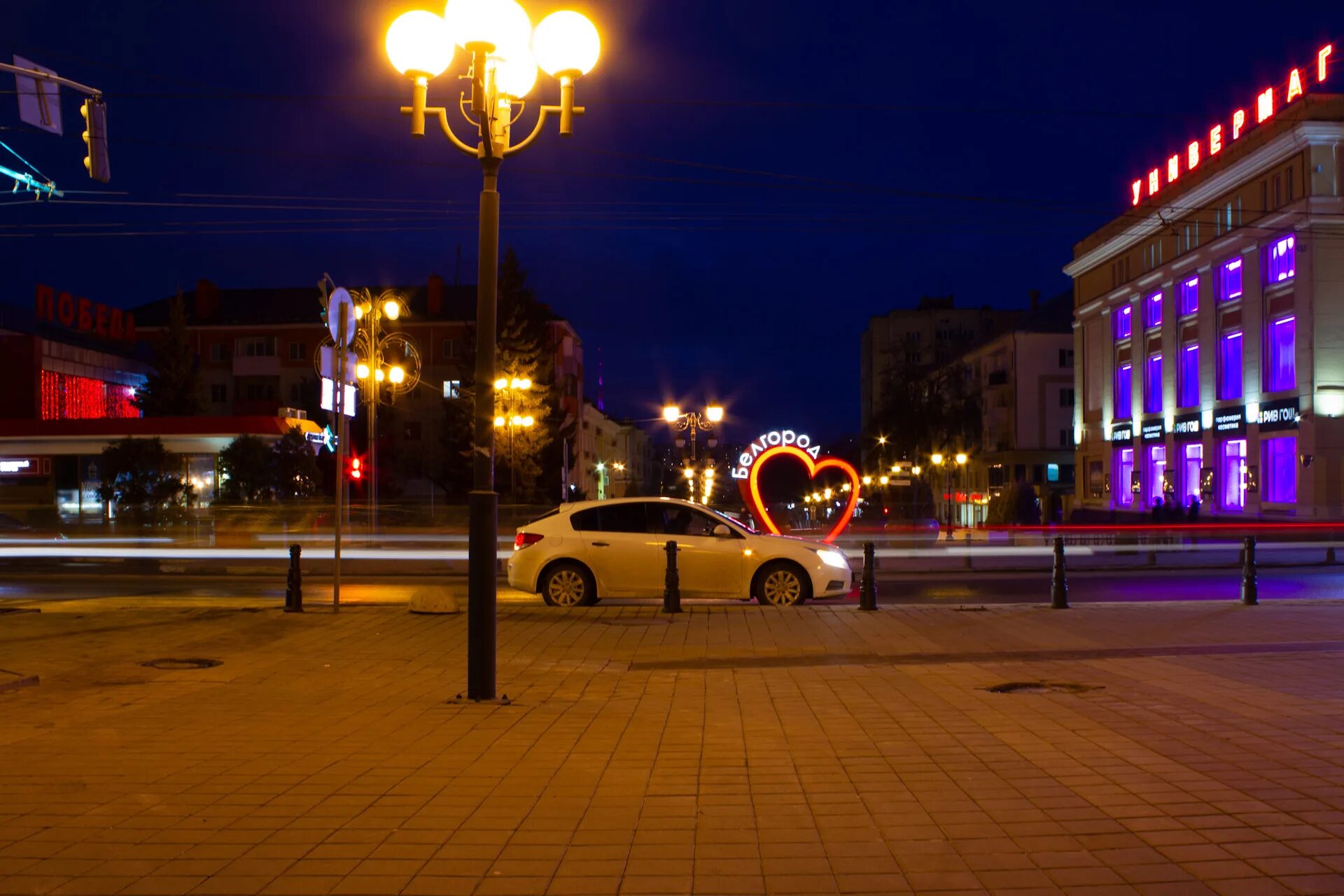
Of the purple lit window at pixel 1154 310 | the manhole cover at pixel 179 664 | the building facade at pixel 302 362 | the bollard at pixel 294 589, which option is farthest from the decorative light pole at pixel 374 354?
the purple lit window at pixel 1154 310

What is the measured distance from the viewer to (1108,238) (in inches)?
2288

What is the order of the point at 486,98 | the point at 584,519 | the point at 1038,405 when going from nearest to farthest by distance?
the point at 486,98, the point at 584,519, the point at 1038,405

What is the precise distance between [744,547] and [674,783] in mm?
9026

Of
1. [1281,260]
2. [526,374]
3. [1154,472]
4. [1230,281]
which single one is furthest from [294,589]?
[1154,472]

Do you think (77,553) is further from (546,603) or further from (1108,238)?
(1108,238)

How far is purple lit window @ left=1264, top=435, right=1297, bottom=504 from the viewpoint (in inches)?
1581

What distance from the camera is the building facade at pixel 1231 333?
3834 centimetres

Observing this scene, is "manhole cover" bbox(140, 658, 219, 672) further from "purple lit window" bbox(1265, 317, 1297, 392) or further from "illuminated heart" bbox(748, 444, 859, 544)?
"purple lit window" bbox(1265, 317, 1297, 392)

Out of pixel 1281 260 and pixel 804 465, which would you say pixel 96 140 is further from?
pixel 1281 260

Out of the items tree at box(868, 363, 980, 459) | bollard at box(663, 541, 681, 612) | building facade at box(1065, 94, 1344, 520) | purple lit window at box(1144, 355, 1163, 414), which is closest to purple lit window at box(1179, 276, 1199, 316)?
building facade at box(1065, 94, 1344, 520)

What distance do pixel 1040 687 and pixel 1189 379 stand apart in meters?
46.2

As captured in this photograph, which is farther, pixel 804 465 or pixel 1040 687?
pixel 804 465

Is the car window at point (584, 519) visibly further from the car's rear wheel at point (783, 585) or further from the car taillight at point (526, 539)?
the car's rear wheel at point (783, 585)

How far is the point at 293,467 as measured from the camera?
145 ft
